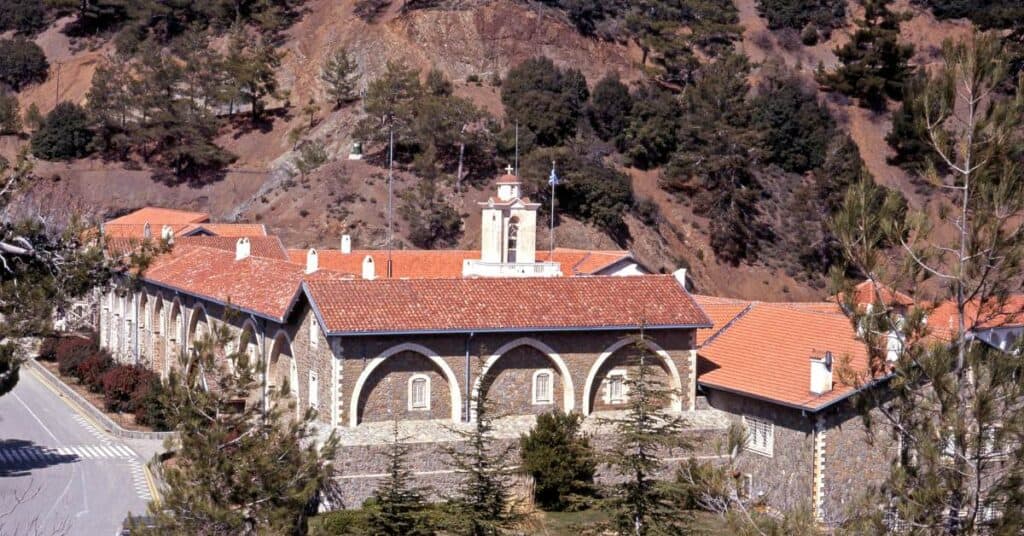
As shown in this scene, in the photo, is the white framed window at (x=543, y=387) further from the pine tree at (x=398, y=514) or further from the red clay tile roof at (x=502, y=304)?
the pine tree at (x=398, y=514)

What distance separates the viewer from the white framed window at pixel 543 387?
3192 cm

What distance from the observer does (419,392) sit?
30.7m

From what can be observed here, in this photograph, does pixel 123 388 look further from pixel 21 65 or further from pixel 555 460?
pixel 21 65

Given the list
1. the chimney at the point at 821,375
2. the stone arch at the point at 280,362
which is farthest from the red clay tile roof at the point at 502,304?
the chimney at the point at 821,375

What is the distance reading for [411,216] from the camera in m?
65.8

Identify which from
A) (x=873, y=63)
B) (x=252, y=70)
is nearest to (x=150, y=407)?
(x=252, y=70)

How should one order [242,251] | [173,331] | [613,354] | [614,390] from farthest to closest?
[173,331] → [242,251] → [614,390] → [613,354]

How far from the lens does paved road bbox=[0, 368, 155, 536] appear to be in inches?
1061

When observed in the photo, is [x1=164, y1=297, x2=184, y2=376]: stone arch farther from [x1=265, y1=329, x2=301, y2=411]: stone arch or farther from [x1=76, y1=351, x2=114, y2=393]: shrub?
[x1=265, y1=329, x2=301, y2=411]: stone arch

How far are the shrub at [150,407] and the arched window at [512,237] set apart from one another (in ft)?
36.5

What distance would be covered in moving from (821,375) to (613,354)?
5748mm

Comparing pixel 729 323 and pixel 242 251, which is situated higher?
pixel 242 251

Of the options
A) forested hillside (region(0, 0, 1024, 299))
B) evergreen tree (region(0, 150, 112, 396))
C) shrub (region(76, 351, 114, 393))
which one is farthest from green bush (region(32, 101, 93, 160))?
evergreen tree (region(0, 150, 112, 396))

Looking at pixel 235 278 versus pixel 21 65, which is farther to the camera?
pixel 21 65
